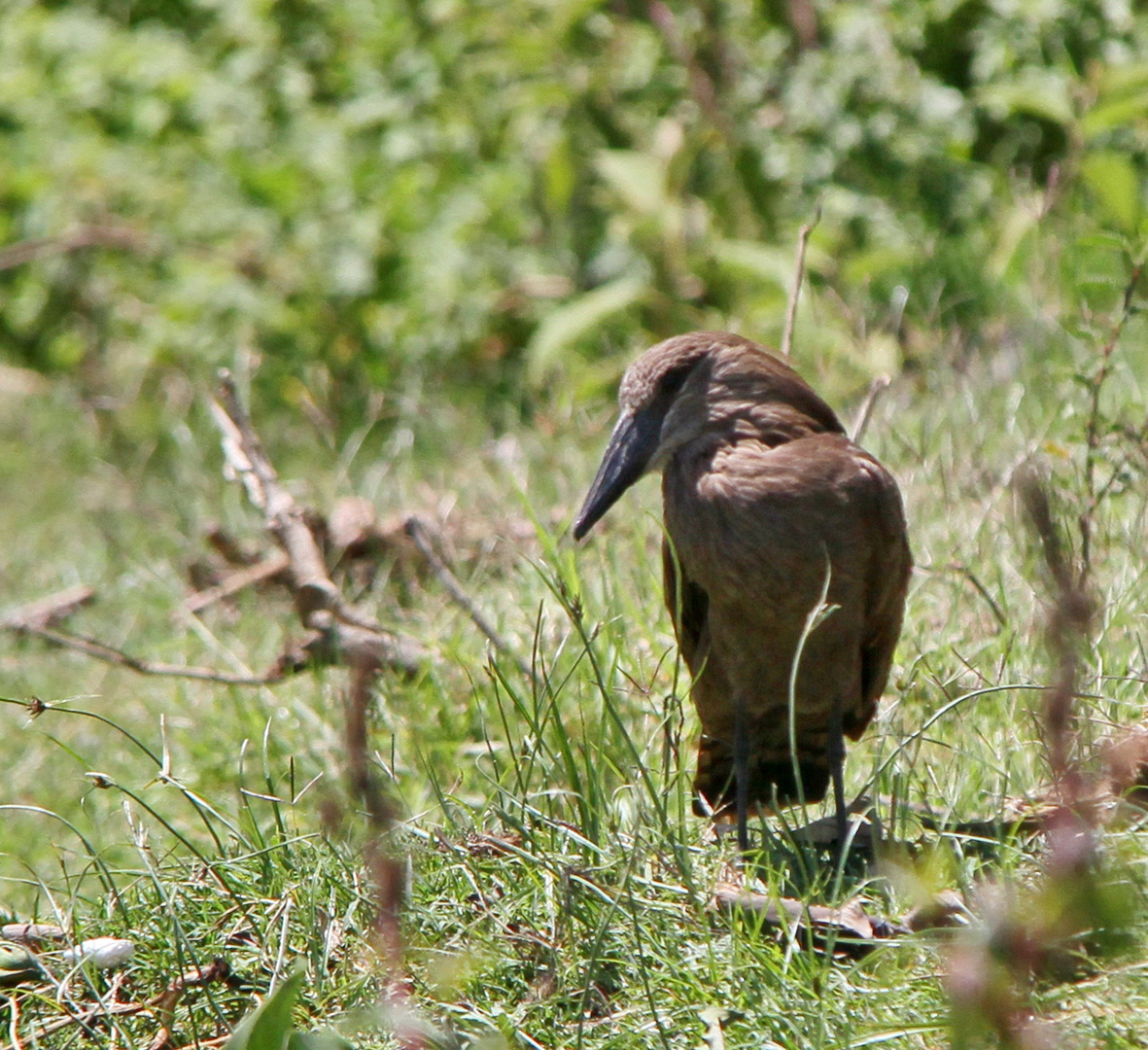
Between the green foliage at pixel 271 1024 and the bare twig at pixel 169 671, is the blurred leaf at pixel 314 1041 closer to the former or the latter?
the green foliage at pixel 271 1024

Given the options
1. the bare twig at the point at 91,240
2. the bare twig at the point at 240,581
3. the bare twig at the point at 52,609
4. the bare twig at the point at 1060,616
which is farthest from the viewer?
the bare twig at the point at 91,240

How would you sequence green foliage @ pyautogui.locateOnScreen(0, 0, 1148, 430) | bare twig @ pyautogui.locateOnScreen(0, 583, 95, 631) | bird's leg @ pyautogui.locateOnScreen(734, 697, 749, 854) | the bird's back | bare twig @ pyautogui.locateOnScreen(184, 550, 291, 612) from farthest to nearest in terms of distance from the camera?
1. green foliage @ pyautogui.locateOnScreen(0, 0, 1148, 430)
2. bare twig @ pyautogui.locateOnScreen(0, 583, 95, 631)
3. bare twig @ pyautogui.locateOnScreen(184, 550, 291, 612)
4. bird's leg @ pyautogui.locateOnScreen(734, 697, 749, 854)
5. the bird's back

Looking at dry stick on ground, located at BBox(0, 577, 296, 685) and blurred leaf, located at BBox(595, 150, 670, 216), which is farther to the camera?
blurred leaf, located at BBox(595, 150, 670, 216)

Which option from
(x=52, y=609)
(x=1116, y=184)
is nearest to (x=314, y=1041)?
(x=52, y=609)

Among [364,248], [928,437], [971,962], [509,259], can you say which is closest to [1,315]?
[364,248]

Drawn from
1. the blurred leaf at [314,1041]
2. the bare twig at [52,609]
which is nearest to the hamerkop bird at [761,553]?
the blurred leaf at [314,1041]

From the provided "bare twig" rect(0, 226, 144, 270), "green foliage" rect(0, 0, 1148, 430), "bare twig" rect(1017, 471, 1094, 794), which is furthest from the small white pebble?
"bare twig" rect(0, 226, 144, 270)

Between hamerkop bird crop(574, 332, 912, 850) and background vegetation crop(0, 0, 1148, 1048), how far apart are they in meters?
0.16

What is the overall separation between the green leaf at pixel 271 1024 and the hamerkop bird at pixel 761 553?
117 centimetres

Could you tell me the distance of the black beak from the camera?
11.1ft

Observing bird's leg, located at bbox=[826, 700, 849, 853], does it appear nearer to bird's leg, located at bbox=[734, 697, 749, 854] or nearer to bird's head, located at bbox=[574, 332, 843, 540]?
bird's leg, located at bbox=[734, 697, 749, 854]

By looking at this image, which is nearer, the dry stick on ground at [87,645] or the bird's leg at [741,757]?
the bird's leg at [741,757]

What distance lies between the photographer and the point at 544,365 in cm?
618

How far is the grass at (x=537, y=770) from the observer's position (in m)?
2.46
